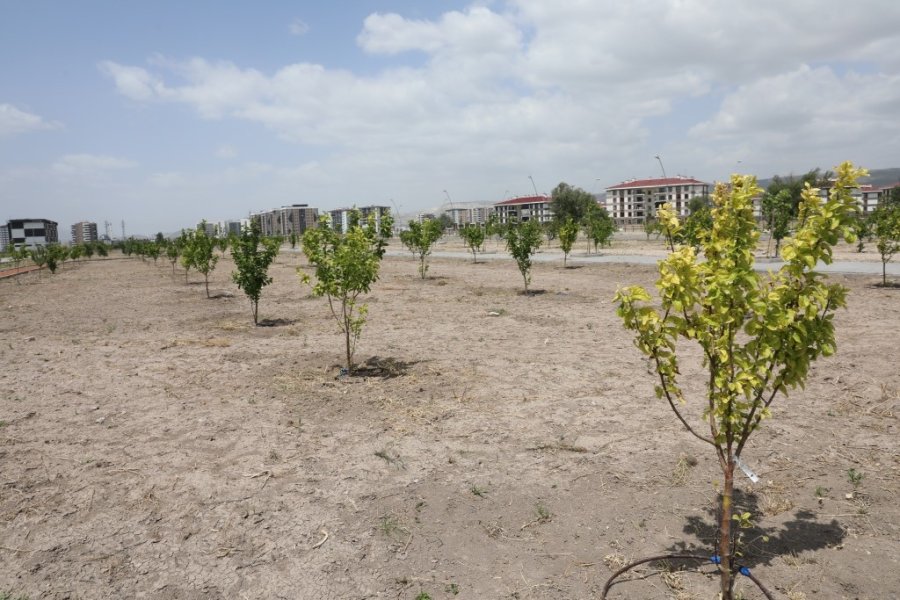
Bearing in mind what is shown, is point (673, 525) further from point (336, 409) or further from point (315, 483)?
point (336, 409)

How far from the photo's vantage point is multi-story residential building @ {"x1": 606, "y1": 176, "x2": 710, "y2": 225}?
136m

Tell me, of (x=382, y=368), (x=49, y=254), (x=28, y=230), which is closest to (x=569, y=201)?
(x=49, y=254)

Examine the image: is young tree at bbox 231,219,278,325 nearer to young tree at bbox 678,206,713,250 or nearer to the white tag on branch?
young tree at bbox 678,206,713,250

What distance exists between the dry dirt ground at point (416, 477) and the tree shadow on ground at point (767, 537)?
0.07ft

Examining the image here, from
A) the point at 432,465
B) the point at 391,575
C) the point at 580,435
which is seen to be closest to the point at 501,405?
the point at 580,435

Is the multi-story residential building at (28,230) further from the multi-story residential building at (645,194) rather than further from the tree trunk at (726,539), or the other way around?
the tree trunk at (726,539)

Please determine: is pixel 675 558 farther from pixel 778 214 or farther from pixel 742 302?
pixel 778 214

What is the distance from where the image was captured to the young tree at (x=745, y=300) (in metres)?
3.10

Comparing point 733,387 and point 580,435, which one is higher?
point 733,387

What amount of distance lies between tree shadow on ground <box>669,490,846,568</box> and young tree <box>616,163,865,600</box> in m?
0.68

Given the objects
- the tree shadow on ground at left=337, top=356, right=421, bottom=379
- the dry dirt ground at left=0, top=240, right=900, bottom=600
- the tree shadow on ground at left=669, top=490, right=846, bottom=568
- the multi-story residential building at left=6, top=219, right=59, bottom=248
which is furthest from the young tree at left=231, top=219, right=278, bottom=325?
the multi-story residential building at left=6, top=219, right=59, bottom=248

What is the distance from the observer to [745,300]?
3186mm

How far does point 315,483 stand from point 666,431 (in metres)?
3.91

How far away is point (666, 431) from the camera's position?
6195mm
